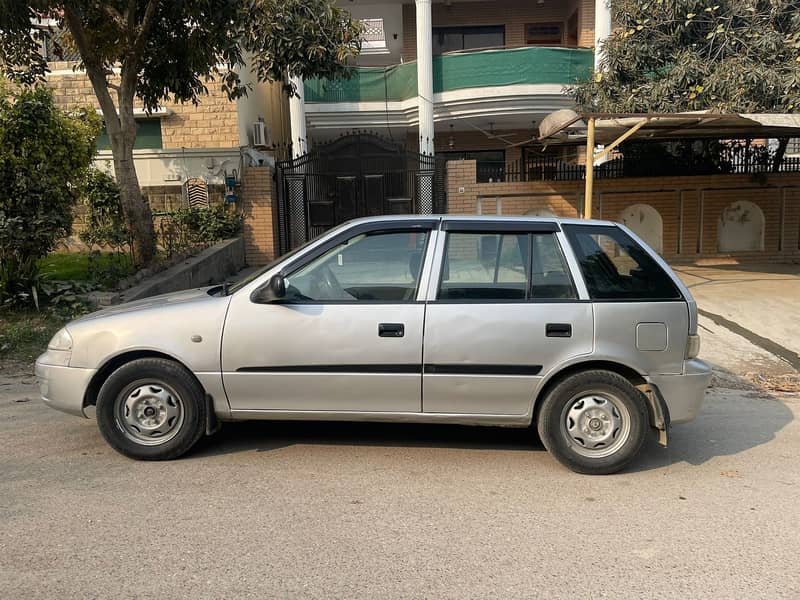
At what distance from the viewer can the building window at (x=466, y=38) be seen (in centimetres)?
1953

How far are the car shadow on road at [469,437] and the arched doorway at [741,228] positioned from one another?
10.3 metres

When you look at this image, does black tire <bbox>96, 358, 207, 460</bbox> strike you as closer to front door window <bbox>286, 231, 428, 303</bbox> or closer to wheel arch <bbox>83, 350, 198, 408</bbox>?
wheel arch <bbox>83, 350, 198, 408</bbox>

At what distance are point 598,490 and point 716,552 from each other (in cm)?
85

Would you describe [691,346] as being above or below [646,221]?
below

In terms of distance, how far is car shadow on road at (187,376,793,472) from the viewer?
4.79 m

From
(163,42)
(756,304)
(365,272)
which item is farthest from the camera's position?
(756,304)

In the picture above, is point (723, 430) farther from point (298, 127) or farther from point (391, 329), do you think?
point (298, 127)

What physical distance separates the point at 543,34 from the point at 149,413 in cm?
1848

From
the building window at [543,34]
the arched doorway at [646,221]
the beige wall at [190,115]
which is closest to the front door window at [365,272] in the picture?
the beige wall at [190,115]

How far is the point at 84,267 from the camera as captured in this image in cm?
1026

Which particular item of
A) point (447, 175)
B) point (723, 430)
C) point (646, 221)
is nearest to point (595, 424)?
point (723, 430)

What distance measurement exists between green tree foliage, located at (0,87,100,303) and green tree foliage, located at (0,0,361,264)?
2.17ft

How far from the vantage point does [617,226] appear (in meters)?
4.66

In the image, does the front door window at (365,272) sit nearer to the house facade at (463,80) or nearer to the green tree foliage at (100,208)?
the green tree foliage at (100,208)
